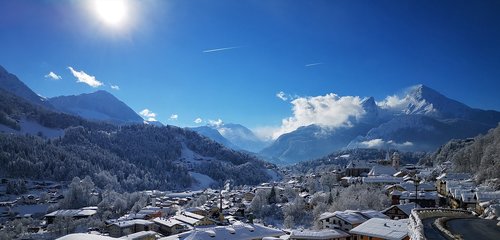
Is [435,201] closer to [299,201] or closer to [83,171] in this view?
[299,201]

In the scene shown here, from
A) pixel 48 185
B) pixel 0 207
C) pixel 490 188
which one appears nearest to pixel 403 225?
pixel 490 188

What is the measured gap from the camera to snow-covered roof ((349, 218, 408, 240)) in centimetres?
3297

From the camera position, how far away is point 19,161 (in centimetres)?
17962

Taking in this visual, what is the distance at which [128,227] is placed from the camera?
2997 inches

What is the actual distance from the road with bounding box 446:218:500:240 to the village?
125cm

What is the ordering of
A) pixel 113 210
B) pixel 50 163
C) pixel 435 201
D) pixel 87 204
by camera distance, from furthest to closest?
1. pixel 50 163
2. pixel 87 204
3. pixel 113 210
4. pixel 435 201

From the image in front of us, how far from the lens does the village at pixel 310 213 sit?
3925 centimetres

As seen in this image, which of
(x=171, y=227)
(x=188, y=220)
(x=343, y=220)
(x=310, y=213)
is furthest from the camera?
(x=310, y=213)

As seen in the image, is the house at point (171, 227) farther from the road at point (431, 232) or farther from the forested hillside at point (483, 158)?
the road at point (431, 232)

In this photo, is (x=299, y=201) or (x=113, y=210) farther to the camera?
(x=113, y=210)

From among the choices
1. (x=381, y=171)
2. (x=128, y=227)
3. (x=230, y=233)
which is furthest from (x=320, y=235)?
(x=381, y=171)

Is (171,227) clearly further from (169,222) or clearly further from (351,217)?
(351,217)

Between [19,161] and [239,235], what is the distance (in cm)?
16366

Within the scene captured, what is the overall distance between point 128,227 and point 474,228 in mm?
66060
